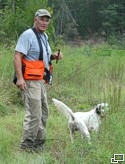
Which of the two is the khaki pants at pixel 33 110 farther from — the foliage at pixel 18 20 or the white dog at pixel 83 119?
the foliage at pixel 18 20

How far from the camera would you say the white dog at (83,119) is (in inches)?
238

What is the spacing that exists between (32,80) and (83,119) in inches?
42.3

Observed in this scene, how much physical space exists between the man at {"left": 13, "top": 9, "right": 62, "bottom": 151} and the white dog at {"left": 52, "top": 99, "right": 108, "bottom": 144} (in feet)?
1.11

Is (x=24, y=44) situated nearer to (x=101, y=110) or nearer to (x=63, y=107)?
(x=63, y=107)

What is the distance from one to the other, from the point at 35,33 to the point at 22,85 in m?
0.68

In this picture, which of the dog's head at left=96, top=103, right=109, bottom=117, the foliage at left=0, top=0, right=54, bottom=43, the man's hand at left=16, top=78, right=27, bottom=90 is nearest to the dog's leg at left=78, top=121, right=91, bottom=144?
the dog's head at left=96, top=103, right=109, bottom=117

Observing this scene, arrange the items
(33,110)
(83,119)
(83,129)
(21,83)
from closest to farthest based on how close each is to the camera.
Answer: (21,83)
(33,110)
(83,129)
(83,119)

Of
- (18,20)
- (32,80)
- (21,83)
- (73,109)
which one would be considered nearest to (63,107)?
(32,80)

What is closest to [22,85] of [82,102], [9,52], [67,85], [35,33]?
[35,33]

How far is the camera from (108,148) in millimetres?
5289

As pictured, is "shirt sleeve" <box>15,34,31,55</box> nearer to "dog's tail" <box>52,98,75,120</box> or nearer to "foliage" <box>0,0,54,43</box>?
"dog's tail" <box>52,98,75,120</box>

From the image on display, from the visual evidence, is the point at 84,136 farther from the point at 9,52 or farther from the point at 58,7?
the point at 58,7

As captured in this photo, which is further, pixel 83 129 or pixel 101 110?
pixel 101 110

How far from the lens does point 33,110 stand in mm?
5730
